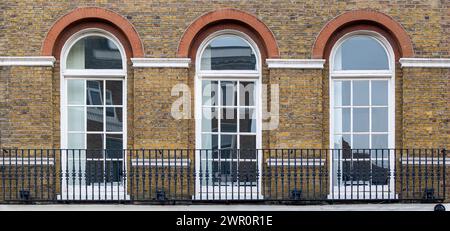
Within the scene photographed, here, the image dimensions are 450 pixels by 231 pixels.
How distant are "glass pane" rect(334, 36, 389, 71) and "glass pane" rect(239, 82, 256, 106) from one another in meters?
1.67

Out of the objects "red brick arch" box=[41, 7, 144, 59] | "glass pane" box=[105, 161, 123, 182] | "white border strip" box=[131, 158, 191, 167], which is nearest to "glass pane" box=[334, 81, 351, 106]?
"white border strip" box=[131, 158, 191, 167]

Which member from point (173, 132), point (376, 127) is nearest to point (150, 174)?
point (173, 132)

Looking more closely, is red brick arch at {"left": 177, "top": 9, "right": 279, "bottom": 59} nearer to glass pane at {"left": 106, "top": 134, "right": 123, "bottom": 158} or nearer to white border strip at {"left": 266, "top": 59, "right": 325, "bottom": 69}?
white border strip at {"left": 266, "top": 59, "right": 325, "bottom": 69}

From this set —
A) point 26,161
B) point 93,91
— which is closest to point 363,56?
point 93,91

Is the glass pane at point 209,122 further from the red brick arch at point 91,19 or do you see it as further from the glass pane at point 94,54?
the glass pane at point 94,54

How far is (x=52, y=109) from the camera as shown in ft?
52.7

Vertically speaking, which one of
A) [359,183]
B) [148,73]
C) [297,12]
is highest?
[297,12]

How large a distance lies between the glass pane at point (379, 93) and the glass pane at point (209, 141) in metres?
3.13

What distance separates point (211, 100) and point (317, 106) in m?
2.05

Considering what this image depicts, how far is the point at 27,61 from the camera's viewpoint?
16.0 m

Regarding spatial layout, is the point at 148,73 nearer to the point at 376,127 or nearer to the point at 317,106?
the point at 317,106

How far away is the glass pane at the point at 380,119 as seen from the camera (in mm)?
16328

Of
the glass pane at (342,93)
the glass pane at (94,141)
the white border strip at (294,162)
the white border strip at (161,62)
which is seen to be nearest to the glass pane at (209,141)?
the white border strip at (294,162)

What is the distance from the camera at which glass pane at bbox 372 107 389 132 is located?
16.3 metres
